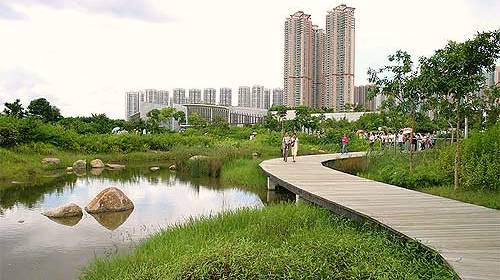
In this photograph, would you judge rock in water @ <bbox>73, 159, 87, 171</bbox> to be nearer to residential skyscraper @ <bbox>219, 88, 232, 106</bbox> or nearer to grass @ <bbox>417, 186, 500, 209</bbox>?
grass @ <bbox>417, 186, 500, 209</bbox>

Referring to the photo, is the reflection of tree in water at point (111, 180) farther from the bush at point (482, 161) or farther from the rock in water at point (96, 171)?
the bush at point (482, 161)

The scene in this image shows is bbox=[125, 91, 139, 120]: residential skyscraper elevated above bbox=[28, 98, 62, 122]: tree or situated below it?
above

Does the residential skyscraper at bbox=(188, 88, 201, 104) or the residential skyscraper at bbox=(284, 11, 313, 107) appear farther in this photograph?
the residential skyscraper at bbox=(188, 88, 201, 104)

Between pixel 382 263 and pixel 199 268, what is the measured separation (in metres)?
1.79

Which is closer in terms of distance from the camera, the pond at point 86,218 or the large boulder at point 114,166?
the pond at point 86,218

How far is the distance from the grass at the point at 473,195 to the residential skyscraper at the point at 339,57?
37132 millimetres

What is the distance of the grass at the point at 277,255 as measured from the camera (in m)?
4.73

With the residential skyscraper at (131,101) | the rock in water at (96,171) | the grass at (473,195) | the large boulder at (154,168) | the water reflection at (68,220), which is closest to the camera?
the grass at (473,195)

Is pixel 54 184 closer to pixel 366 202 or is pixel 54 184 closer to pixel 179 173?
pixel 179 173

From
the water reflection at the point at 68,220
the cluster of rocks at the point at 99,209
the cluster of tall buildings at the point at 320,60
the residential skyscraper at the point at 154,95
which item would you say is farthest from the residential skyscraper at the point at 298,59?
the water reflection at the point at 68,220

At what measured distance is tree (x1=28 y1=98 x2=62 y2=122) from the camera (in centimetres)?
3445

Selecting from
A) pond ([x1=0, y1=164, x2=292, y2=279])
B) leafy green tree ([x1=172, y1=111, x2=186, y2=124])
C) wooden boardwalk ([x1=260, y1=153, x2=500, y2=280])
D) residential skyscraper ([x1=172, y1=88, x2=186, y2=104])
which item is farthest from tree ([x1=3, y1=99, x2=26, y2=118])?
residential skyscraper ([x1=172, y1=88, x2=186, y2=104])

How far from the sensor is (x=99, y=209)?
1076 cm

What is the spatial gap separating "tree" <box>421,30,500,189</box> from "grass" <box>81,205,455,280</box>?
4404 millimetres
